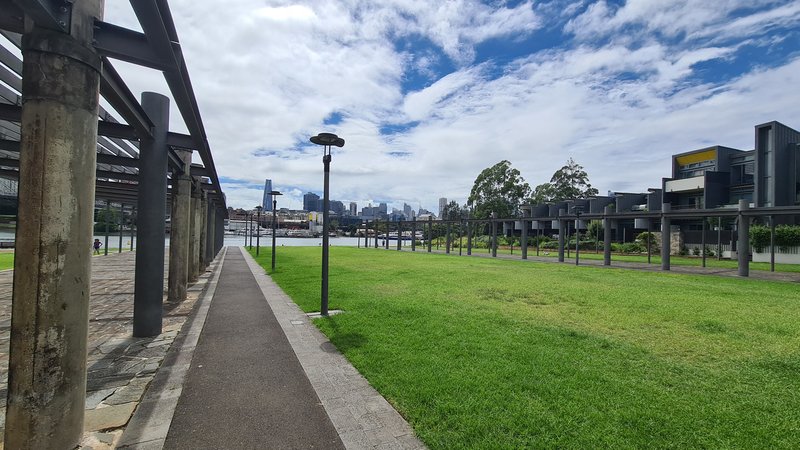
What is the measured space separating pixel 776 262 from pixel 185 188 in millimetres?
37057

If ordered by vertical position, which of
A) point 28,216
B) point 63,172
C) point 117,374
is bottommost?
point 117,374

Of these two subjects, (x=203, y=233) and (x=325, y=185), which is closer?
(x=325, y=185)

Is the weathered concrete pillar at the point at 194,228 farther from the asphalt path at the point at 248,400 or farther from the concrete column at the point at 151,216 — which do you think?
the asphalt path at the point at 248,400

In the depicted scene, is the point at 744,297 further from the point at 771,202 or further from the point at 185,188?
the point at 771,202

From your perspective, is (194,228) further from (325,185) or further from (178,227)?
(325,185)

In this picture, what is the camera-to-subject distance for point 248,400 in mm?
4418

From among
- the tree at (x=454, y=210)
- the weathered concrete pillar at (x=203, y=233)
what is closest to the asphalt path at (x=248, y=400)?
the weathered concrete pillar at (x=203, y=233)

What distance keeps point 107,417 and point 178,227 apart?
634 centimetres

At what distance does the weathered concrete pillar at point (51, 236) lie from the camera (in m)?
2.86

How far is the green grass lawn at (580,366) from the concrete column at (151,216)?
10.4 feet

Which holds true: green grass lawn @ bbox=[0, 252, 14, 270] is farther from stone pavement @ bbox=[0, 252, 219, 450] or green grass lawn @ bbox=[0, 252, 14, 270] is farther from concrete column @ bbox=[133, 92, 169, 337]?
concrete column @ bbox=[133, 92, 169, 337]

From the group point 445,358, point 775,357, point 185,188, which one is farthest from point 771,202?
A: point 185,188

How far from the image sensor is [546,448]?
3338 millimetres

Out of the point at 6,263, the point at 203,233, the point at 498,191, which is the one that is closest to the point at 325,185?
the point at 203,233
